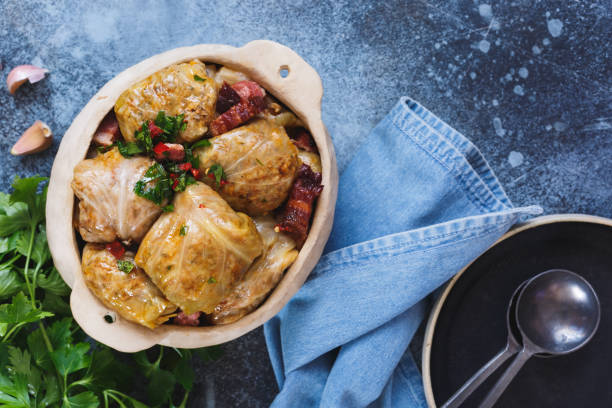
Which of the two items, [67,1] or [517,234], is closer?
[517,234]

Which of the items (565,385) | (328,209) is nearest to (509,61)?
(328,209)

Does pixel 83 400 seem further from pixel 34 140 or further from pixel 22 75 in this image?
pixel 22 75

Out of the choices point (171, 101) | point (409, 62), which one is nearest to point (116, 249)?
point (171, 101)

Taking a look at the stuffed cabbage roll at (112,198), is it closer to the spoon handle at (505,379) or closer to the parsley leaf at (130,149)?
the parsley leaf at (130,149)

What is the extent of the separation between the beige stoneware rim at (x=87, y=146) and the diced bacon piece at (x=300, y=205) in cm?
4

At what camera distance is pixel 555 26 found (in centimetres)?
276

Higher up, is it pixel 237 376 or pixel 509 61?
pixel 509 61

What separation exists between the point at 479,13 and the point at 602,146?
0.91m

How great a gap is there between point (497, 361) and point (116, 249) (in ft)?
5.68

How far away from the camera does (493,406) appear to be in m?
2.62

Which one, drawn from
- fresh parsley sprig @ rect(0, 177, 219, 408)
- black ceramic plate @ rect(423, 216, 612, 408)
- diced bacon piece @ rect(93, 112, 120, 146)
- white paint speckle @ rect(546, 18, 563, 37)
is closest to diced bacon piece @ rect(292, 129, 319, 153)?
diced bacon piece @ rect(93, 112, 120, 146)

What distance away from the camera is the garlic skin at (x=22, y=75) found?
2631 mm

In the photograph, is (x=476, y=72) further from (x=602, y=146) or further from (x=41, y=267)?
(x=41, y=267)

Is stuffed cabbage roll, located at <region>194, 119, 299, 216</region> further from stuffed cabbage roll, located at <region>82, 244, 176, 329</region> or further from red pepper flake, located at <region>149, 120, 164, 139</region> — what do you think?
stuffed cabbage roll, located at <region>82, 244, 176, 329</region>
